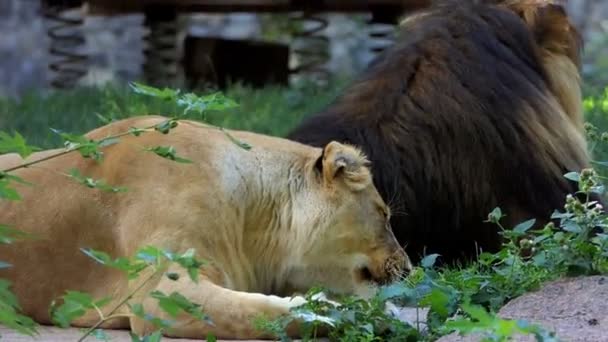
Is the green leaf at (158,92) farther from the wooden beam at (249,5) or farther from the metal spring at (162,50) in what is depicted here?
the metal spring at (162,50)

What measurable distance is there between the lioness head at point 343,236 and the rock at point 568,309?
55 centimetres

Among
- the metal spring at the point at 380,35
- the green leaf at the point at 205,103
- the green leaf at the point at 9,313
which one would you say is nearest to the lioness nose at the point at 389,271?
the green leaf at the point at 205,103

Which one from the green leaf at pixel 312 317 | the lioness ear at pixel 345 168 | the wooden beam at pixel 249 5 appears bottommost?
the wooden beam at pixel 249 5

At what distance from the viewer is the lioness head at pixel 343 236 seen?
4.15m

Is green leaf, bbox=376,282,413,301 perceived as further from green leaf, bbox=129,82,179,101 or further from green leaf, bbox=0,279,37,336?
green leaf, bbox=0,279,37,336

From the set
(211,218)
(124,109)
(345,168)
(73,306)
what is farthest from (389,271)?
(124,109)

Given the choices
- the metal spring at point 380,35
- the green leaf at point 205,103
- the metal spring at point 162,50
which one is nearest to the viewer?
the green leaf at point 205,103

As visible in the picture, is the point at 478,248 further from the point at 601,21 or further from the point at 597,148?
the point at 601,21

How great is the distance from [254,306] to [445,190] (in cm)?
142

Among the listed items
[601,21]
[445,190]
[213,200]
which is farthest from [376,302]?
[601,21]

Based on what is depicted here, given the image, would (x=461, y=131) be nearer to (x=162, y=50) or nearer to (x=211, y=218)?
(x=211, y=218)

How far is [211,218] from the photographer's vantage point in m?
3.96

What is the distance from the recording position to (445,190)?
500 centimetres

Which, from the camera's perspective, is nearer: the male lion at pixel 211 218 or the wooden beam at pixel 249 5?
the male lion at pixel 211 218
